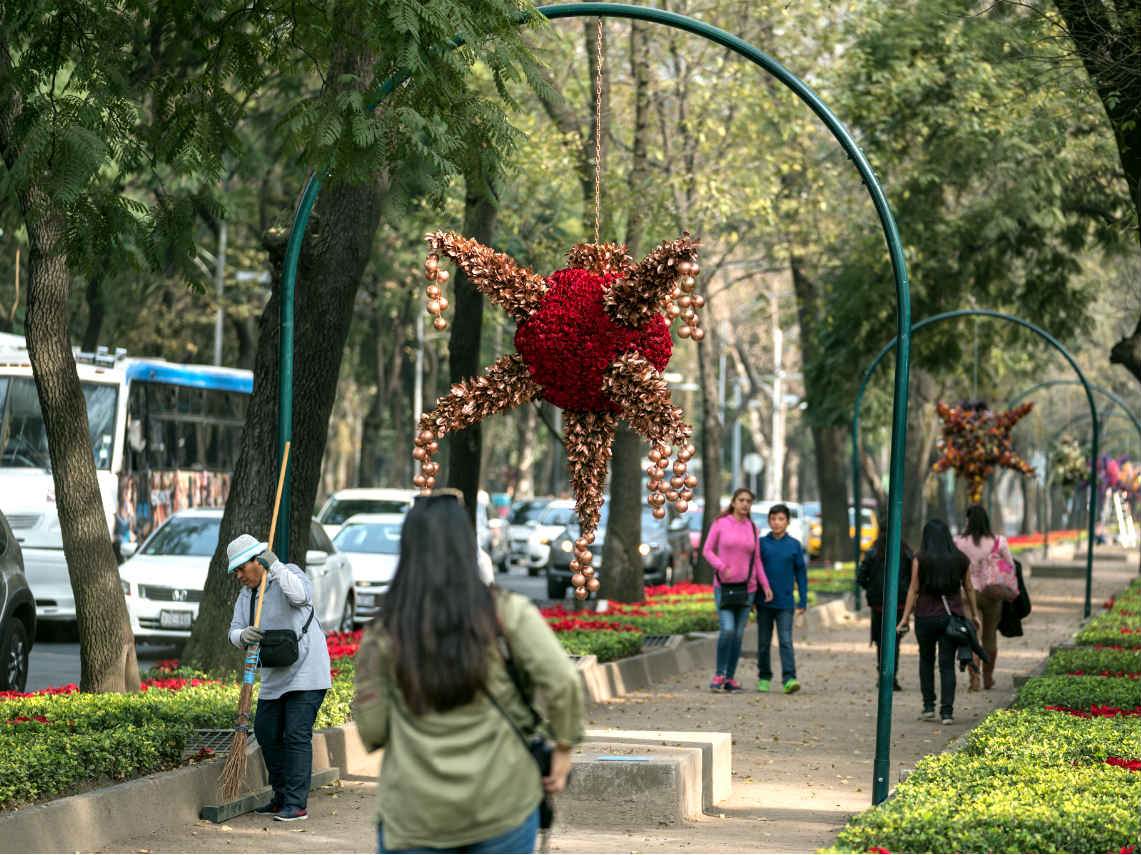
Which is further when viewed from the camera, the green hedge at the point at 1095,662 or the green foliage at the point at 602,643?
the green foliage at the point at 602,643

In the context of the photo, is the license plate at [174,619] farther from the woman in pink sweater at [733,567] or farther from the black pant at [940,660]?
the black pant at [940,660]

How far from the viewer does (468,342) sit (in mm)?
19281

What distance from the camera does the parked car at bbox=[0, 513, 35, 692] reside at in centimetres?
1370

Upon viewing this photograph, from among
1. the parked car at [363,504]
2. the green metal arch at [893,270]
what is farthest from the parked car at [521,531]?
the green metal arch at [893,270]

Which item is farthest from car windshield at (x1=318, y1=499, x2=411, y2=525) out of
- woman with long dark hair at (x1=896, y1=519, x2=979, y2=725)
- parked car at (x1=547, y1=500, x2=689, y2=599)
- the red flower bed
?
the red flower bed

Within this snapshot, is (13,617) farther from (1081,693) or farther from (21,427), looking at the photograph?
(21,427)

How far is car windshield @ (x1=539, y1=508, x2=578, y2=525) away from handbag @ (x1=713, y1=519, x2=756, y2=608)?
76.0 ft

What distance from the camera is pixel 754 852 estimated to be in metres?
9.04

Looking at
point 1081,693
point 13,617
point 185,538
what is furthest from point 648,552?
point 1081,693

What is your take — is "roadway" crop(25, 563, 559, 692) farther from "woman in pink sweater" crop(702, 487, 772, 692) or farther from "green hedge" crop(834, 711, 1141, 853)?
"green hedge" crop(834, 711, 1141, 853)

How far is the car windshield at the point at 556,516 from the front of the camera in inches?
1583

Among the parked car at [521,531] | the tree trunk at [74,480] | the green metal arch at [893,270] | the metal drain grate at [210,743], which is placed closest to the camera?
the green metal arch at [893,270]

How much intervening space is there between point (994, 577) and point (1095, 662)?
1.75 meters

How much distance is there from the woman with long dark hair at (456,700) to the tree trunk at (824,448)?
88.5 feet
